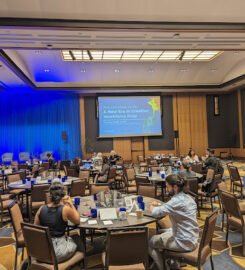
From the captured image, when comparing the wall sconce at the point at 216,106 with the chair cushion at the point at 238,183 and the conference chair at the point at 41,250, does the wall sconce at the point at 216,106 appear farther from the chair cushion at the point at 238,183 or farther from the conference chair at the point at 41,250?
the conference chair at the point at 41,250

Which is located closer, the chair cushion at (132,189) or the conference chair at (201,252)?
the conference chair at (201,252)

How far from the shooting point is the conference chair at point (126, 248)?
2.53 meters

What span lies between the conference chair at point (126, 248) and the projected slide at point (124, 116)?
13.4 metres

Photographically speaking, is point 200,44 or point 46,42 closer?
point 46,42

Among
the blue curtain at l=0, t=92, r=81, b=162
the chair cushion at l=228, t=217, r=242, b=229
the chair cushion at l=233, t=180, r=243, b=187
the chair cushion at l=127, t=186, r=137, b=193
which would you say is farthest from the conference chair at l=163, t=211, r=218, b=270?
the blue curtain at l=0, t=92, r=81, b=162

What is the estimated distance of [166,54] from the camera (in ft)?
38.7

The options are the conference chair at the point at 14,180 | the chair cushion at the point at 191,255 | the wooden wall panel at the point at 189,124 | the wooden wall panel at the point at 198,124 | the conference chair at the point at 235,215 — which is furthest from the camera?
the wooden wall panel at the point at 198,124

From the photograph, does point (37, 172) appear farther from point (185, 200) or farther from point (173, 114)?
point (173, 114)

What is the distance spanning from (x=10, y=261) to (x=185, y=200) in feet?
8.87

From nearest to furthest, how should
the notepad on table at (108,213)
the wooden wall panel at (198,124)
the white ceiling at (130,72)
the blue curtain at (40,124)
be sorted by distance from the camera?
the notepad on table at (108,213)
the white ceiling at (130,72)
the blue curtain at (40,124)
the wooden wall panel at (198,124)

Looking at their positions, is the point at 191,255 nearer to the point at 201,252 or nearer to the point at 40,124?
the point at 201,252

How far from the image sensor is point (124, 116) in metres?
15.9

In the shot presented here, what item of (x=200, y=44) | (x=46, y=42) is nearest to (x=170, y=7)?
(x=200, y=44)

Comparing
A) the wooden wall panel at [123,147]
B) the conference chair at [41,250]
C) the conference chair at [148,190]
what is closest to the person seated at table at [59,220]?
the conference chair at [41,250]
